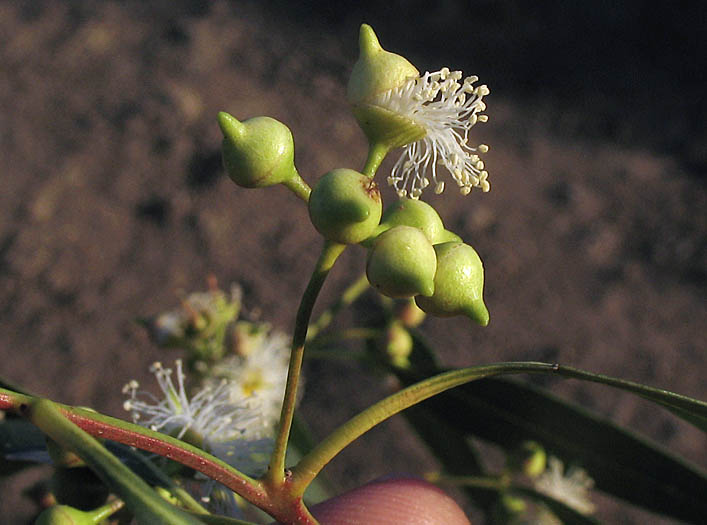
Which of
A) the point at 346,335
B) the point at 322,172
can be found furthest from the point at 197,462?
the point at 322,172

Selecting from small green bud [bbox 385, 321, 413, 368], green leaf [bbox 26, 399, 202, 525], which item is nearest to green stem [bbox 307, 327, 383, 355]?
small green bud [bbox 385, 321, 413, 368]

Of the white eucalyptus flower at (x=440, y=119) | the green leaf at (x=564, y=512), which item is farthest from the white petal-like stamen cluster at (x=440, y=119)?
the green leaf at (x=564, y=512)

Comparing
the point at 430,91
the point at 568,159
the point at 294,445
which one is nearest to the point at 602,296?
the point at 568,159

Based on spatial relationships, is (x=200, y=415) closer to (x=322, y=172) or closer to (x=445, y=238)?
(x=445, y=238)

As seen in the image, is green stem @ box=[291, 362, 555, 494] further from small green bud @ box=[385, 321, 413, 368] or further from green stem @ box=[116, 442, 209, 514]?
small green bud @ box=[385, 321, 413, 368]

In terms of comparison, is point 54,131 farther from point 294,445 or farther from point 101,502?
point 101,502
